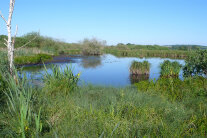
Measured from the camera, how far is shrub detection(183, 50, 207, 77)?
8330mm

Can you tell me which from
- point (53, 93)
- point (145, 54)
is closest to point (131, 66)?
point (53, 93)

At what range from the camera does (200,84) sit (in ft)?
21.5

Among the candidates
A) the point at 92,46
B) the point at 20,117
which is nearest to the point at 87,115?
the point at 20,117

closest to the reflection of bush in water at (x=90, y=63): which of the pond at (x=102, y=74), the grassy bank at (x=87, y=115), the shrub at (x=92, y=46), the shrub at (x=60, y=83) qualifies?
the pond at (x=102, y=74)

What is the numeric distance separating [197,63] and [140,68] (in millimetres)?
6108

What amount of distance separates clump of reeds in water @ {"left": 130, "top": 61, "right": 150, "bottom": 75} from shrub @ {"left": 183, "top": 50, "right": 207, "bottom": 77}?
536 centimetres

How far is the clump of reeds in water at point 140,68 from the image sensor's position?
1444 centimetres

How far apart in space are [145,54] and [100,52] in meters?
9.25

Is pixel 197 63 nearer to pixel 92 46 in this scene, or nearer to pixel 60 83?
pixel 60 83

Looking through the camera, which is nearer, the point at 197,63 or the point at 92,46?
the point at 197,63

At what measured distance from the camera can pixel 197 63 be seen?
334 inches

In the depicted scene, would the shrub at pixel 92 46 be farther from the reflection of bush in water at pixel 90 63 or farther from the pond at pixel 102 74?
the pond at pixel 102 74

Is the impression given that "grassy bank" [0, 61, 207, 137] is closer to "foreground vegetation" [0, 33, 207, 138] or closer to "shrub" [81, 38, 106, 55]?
"foreground vegetation" [0, 33, 207, 138]

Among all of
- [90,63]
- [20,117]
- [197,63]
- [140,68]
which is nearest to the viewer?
[20,117]
